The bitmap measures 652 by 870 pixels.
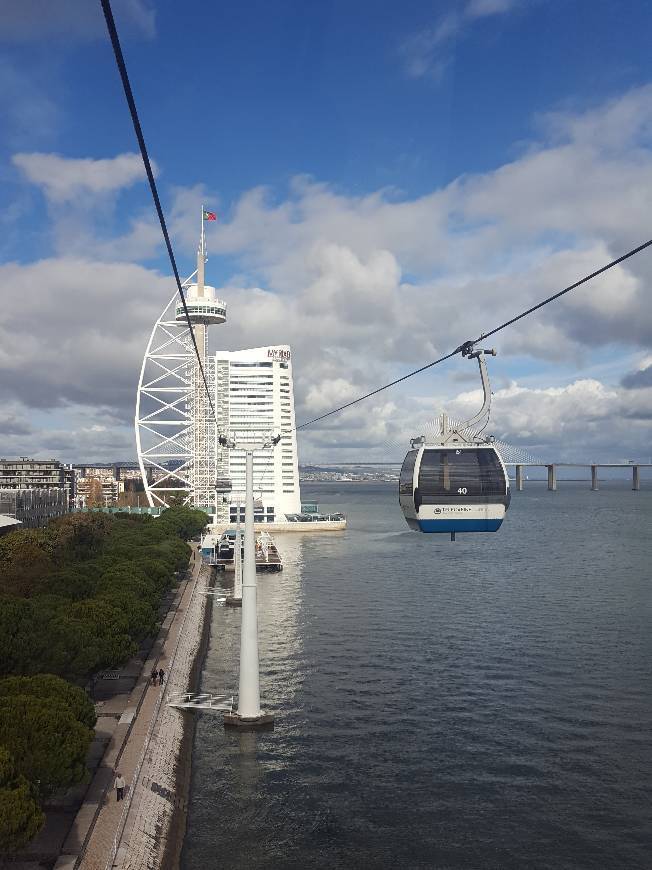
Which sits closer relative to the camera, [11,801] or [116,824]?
[11,801]

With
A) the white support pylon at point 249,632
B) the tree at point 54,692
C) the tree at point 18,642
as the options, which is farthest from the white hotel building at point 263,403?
the tree at point 54,692

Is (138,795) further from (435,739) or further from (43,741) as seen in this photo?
(435,739)

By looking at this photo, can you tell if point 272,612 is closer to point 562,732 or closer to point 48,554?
point 48,554

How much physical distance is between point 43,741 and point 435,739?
16.9 m

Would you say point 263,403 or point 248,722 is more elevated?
point 263,403

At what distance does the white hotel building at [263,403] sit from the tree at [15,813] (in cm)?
15161

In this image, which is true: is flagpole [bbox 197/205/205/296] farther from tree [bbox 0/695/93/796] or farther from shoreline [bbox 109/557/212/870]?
tree [bbox 0/695/93/796]

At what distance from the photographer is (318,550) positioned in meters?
114

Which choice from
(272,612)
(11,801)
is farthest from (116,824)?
(272,612)

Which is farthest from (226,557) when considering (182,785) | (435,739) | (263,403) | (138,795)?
(263,403)

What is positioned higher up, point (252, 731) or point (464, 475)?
point (464, 475)

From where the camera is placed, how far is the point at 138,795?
24.1 metres

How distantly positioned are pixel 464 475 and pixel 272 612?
3761 cm

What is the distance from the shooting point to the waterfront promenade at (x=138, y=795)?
20.2 metres
